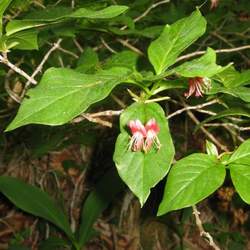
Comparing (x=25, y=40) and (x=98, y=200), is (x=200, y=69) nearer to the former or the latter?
(x=25, y=40)

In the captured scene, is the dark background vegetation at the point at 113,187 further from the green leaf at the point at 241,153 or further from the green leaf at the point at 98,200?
the green leaf at the point at 241,153

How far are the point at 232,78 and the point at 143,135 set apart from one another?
0.33m

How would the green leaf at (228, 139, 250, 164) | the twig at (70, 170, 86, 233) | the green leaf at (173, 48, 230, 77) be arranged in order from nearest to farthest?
the green leaf at (173, 48, 230, 77) < the green leaf at (228, 139, 250, 164) < the twig at (70, 170, 86, 233)

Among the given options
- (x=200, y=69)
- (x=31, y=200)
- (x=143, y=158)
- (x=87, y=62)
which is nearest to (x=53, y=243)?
(x=31, y=200)

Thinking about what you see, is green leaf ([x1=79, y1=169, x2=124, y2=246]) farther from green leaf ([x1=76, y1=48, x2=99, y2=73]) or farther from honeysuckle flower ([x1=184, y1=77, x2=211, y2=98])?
honeysuckle flower ([x1=184, y1=77, x2=211, y2=98])

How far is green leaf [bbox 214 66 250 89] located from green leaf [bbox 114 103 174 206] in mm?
239

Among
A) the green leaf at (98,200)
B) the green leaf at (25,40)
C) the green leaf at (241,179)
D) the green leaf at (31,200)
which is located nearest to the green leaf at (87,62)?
the green leaf at (25,40)

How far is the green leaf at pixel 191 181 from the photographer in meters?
0.74

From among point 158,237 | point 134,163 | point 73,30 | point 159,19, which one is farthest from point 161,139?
point 158,237

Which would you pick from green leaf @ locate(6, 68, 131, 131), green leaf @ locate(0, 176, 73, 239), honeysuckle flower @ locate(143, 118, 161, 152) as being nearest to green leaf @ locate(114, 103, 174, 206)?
honeysuckle flower @ locate(143, 118, 161, 152)

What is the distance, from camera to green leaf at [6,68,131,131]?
648 millimetres

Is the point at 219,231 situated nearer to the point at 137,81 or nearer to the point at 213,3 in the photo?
the point at 213,3

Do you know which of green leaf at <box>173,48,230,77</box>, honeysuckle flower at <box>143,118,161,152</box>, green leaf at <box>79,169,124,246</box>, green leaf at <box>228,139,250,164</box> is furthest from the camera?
green leaf at <box>79,169,124,246</box>

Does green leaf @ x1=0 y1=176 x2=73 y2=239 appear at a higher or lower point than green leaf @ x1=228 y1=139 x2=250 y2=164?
lower
